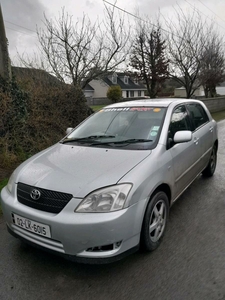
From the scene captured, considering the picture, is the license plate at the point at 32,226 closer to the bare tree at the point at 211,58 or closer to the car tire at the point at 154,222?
the car tire at the point at 154,222

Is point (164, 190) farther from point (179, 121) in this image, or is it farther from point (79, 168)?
point (179, 121)

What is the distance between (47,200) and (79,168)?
47 centimetres

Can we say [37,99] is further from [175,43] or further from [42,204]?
[175,43]

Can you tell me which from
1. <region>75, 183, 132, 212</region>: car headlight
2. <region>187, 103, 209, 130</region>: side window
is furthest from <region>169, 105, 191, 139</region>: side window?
<region>75, 183, 132, 212</region>: car headlight

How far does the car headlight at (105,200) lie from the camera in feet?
6.70

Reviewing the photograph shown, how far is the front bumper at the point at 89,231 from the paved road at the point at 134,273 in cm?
27

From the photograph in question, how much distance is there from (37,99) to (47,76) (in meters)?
2.31

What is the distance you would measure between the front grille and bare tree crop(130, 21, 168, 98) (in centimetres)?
1622

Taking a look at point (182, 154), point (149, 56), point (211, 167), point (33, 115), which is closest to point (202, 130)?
point (211, 167)

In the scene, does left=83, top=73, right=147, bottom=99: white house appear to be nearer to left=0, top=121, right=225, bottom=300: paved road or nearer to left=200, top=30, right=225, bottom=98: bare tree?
left=200, top=30, right=225, bottom=98: bare tree

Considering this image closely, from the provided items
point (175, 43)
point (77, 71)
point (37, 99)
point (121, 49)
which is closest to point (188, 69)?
point (175, 43)

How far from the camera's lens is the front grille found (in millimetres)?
2092

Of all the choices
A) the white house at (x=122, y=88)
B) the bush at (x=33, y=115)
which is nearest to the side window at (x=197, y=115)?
the bush at (x=33, y=115)

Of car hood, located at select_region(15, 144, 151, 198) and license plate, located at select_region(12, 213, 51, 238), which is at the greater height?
car hood, located at select_region(15, 144, 151, 198)
